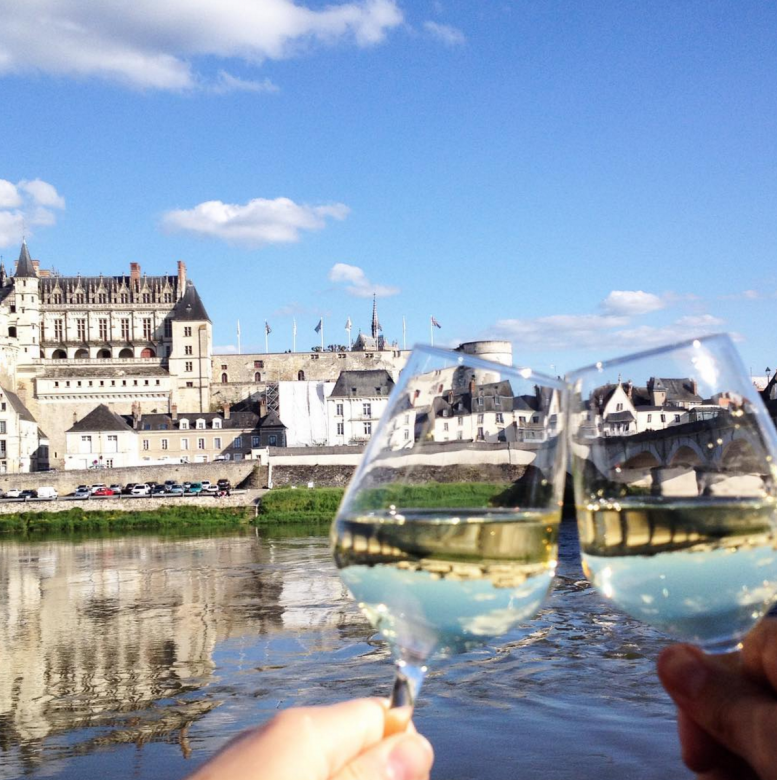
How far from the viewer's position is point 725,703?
1.27m

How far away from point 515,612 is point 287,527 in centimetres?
3371

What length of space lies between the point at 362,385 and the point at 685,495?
53.9 meters

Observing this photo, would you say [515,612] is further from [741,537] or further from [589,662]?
[589,662]

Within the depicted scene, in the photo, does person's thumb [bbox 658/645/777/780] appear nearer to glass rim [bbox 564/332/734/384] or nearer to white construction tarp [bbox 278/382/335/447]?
glass rim [bbox 564/332/734/384]

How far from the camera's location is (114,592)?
55.4 feet

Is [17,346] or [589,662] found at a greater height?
[17,346]

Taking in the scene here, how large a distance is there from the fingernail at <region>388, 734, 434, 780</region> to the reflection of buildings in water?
7183 mm

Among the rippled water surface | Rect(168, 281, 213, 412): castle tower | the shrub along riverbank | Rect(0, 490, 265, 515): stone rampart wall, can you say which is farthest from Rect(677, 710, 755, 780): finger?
Rect(168, 281, 213, 412): castle tower

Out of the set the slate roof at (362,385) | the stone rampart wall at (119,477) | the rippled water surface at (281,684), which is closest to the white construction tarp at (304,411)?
the slate roof at (362,385)

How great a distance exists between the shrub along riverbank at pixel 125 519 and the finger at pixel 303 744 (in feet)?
116

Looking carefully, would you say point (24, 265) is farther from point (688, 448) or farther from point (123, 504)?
point (688, 448)

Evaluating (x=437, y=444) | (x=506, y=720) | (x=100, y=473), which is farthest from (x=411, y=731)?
(x=100, y=473)

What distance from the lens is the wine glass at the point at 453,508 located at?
1.35 meters

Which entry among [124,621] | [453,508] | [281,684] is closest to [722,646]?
[453,508]
